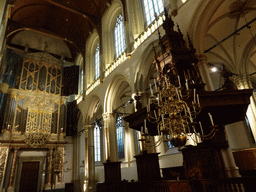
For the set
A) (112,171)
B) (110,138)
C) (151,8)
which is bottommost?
(112,171)

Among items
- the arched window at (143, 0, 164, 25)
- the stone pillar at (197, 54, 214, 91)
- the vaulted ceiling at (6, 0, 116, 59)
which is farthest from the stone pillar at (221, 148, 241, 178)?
the vaulted ceiling at (6, 0, 116, 59)

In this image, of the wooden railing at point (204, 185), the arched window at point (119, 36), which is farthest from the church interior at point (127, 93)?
the arched window at point (119, 36)

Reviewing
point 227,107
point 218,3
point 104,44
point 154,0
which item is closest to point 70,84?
point 104,44

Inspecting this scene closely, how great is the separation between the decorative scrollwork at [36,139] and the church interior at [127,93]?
0.06 m

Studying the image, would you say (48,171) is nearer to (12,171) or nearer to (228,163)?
(12,171)

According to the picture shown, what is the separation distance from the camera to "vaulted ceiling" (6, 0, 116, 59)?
519 inches

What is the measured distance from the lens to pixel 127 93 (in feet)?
47.7

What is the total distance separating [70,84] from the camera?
15.1m

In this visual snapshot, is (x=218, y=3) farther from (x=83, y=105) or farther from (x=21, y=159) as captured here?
(x=21, y=159)

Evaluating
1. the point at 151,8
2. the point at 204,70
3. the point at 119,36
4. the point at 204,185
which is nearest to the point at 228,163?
the point at 204,185

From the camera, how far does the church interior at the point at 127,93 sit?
483 cm

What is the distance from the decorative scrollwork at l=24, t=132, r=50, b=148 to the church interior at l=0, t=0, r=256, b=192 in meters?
0.06

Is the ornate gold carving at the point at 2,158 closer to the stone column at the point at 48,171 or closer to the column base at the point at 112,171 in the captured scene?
the stone column at the point at 48,171

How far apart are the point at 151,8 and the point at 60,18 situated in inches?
365
